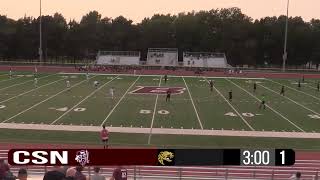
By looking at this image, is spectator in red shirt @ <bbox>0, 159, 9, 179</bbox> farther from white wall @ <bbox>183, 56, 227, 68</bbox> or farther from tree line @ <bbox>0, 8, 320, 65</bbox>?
→ tree line @ <bbox>0, 8, 320, 65</bbox>

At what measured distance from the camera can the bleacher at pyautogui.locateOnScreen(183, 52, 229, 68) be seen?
80.2 m

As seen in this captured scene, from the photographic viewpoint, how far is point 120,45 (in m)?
96.3

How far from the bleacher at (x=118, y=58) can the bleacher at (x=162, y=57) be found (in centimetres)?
214

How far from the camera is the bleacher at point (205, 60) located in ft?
263

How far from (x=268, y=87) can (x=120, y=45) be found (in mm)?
52327

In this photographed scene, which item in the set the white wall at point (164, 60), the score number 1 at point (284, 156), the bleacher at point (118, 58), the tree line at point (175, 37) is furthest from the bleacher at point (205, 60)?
the score number 1 at point (284, 156)

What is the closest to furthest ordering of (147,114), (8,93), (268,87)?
(147,114) < (8,93) < (268,87)

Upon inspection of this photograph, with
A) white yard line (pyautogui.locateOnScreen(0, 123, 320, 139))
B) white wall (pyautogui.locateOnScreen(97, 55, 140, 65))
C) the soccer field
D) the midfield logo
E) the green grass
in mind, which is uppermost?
white wall (pyautogui.locateOnScreen(97, 55, 140, 65))

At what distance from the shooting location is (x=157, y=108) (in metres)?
31.3

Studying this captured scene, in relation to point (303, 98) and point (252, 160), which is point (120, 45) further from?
point (252, 160)

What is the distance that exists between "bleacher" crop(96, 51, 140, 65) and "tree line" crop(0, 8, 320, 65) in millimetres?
7526

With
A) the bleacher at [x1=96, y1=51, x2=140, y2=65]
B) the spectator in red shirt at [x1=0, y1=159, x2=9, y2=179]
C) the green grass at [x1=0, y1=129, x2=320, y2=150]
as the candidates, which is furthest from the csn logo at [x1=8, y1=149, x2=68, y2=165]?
the bleacher at [x1=96, y1=51, x2=140, y2=65]

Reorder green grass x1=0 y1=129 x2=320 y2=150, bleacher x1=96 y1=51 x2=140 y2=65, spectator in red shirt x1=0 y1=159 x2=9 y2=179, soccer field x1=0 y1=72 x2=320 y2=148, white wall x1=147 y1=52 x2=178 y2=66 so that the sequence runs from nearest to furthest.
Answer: spectator in red shirt x1=0 y1=159 x2=9 y2=179, green grass x1=0 y1=129 x2=320 y2=150, soccer field x1=0 y1=72 x2=320 y2=148, white wall x1=147 y1=52 x2=178 y2=66, bleacher x1=96 y1=51 x2=140 y2=65

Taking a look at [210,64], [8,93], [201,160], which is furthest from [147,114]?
[210,64]
